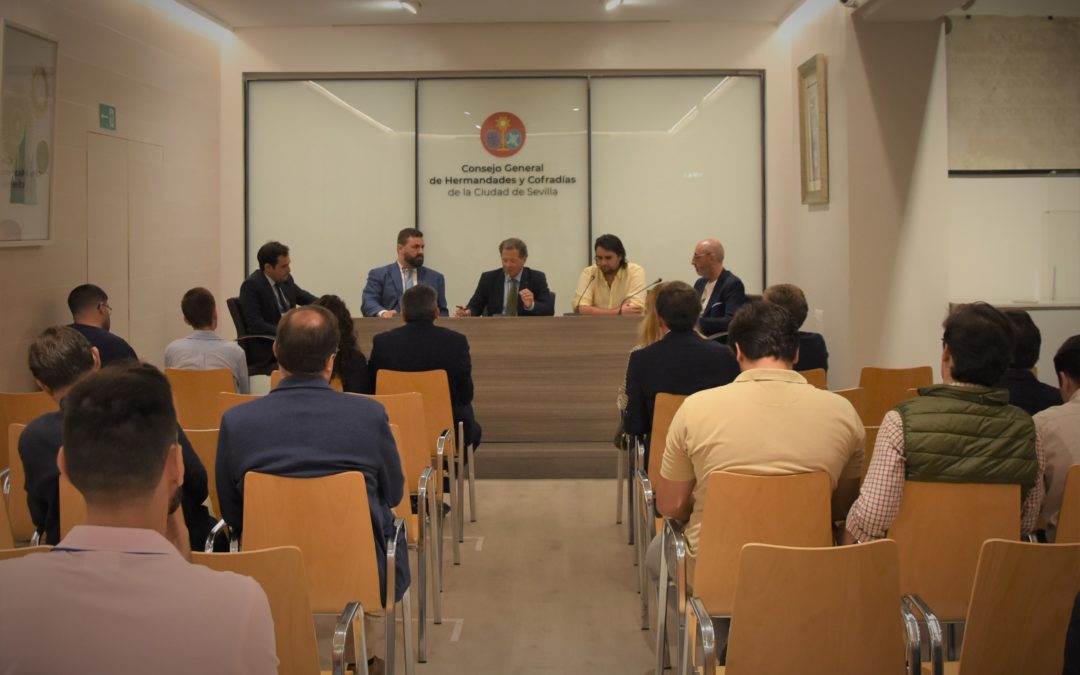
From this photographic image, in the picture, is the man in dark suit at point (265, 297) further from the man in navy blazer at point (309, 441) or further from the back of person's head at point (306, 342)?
the man in navy blazer at point (309, 441)

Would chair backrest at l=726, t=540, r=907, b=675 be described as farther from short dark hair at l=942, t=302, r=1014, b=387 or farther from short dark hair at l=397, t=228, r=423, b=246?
short dark hair at l=397, t=228, r=423, b=246

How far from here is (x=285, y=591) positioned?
237 centimetres

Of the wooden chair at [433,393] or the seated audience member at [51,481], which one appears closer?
the seated audience member at [51,481]

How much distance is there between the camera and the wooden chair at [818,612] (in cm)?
235

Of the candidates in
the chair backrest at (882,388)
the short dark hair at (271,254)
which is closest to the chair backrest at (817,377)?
the chair backrest at (882,388)

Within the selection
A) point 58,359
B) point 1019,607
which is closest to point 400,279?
point 58,359

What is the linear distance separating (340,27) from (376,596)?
25.5 feet

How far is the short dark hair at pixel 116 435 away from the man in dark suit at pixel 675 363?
3144mm

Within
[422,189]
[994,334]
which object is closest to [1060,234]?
[422,189]

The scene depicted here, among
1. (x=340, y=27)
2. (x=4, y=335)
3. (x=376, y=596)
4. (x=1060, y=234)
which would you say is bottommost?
(x=376, y=596)

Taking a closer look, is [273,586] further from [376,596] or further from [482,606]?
[482,606]

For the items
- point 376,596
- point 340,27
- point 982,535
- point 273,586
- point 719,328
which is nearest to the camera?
point 273,586

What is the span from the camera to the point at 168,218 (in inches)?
351

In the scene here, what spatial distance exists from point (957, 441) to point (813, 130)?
20.6ft
